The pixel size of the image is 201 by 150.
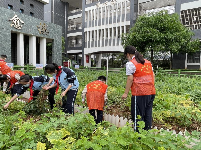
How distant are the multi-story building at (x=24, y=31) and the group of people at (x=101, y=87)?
1284cm

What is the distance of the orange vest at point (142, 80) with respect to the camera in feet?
9.73

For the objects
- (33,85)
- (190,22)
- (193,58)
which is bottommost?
(33,85)

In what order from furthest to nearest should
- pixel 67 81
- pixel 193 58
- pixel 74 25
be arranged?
pixel 74 25 → pixel 193 58 → pixel 67 81

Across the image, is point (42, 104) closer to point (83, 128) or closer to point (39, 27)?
point (83, 128)

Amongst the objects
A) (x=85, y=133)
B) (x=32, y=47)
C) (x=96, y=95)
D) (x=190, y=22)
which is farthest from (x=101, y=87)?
(x=190, y=22)

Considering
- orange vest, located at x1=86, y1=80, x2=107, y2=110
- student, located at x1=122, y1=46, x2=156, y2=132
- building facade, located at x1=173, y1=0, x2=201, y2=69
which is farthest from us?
building facade, located at x1=173, y1=0, x2=201, y2=69

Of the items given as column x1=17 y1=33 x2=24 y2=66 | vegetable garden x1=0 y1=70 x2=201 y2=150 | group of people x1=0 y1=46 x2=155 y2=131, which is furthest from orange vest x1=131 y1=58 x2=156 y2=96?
column x1=17 y1=33 x2=24 y2=66

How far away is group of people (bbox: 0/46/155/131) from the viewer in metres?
2.98

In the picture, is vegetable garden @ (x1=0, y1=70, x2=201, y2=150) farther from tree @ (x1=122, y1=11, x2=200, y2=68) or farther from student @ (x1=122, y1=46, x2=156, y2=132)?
tree @ (x1=122, y1=11, x2=200, y2=68)

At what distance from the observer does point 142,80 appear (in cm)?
299

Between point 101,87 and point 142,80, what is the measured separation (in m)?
0.97

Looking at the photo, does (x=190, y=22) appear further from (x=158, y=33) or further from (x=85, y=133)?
(x=85, y=133)

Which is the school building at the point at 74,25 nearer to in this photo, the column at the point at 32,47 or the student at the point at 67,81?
the column at the point at 32,47

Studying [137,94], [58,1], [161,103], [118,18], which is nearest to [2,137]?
[137,94]
